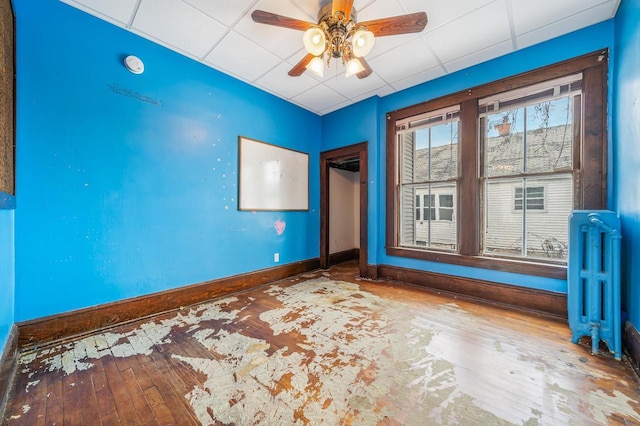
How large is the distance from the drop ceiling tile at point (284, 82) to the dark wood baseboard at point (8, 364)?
3.56m

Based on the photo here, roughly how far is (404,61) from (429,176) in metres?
1.60

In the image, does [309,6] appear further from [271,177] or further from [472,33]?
[271,177]

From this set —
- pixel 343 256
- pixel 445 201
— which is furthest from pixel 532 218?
pixel 343 256

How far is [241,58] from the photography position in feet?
9.30

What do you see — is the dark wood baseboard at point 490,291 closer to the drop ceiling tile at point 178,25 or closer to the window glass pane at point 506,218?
the window glass pane at point 506,218

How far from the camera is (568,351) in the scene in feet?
5.96

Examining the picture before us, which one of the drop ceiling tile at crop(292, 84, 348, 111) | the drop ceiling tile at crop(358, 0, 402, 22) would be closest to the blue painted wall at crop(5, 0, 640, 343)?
the drop ceiling tile at crop(292, 84, 348, 111)

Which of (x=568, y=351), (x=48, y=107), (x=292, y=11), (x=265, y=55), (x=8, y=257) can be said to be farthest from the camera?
(x=265, y=55)

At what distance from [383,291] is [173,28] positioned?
3.97m

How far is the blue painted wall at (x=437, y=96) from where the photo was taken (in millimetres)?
2395

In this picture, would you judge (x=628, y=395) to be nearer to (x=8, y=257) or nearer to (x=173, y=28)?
(x=8, y=257)

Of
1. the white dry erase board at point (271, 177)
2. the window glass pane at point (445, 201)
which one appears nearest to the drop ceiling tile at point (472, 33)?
the window glass pane at point (445, 201)

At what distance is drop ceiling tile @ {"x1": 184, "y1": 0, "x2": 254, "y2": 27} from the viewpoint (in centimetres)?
206

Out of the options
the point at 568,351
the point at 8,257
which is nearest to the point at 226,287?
the point at 8,257
